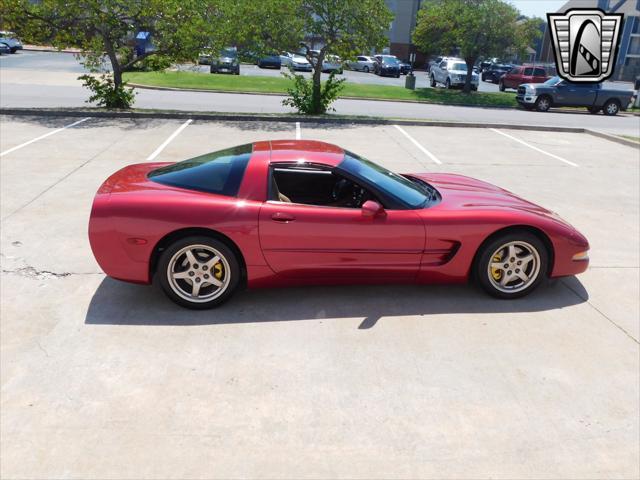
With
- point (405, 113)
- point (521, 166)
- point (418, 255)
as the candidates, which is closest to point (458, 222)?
point (418, 255)

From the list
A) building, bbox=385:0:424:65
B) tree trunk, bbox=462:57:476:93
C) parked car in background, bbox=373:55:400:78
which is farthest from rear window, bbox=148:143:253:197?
building, bbox=385:0:424:65

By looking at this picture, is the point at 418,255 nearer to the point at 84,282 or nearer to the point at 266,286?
the point at 266,286

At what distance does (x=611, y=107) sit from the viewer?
80.5 feet

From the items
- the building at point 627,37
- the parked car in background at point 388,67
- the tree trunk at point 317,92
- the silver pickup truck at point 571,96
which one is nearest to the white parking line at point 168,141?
the tree trunk at point 317,92

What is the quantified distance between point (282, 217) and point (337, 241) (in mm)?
472

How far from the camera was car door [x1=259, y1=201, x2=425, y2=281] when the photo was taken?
4301 millimetres

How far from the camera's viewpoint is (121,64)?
589 inches

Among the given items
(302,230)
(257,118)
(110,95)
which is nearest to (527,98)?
(257,118)

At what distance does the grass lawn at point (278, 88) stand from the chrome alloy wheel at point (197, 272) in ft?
69.9

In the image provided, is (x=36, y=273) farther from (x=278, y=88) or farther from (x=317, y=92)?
(x=278, y=88)

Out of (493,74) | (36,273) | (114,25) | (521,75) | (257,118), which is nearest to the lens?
(36,273)

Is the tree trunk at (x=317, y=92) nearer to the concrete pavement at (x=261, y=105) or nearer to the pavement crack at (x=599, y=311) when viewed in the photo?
the concrete pavement at (x=261, y=105)

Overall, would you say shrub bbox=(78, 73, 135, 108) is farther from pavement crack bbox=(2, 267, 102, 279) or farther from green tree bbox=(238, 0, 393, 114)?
pavement crack bbox=(2, 267, 102, 279)

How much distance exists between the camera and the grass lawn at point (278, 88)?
25094 millimetres
